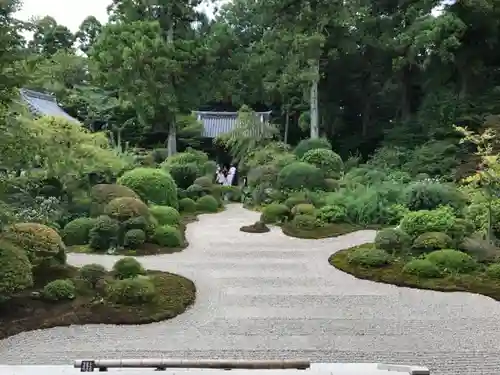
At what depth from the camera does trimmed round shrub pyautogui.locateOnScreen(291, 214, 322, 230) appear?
12.9m

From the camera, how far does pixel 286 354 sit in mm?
5730

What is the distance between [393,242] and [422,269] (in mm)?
1142

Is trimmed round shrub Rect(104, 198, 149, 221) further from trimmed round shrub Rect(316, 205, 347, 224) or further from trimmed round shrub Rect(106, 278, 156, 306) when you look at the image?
trimmed round shrub Rect(316, 205, 347, 224)

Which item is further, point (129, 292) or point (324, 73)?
point (324, 73)

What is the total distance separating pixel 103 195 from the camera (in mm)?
12492

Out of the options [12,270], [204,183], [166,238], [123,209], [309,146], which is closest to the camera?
[12,270]

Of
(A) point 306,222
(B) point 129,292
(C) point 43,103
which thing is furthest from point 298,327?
(C) point 43,103

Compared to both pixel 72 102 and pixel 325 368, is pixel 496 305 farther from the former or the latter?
pixel 72 102

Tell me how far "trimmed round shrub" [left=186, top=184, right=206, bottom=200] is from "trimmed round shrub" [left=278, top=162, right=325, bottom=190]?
2.83 meters

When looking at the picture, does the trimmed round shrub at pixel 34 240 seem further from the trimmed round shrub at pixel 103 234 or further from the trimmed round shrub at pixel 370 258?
the trimmed round shrub at pixel 370 258

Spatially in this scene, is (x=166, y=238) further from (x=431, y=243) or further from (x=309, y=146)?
(x=309, y=146)

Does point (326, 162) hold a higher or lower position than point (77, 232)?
higher

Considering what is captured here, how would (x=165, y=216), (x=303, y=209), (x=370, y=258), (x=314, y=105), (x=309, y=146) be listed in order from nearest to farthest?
(x=370, y=258) < (x=165, y=216) < (x=303, y=209) < (x=309, y=146) < (x=314, y=105)

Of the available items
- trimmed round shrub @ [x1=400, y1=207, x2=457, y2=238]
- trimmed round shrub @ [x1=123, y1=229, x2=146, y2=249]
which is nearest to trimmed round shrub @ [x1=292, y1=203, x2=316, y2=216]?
trimmed round shrub @ [x1=400, y1=207, x2=457, y2=238]
